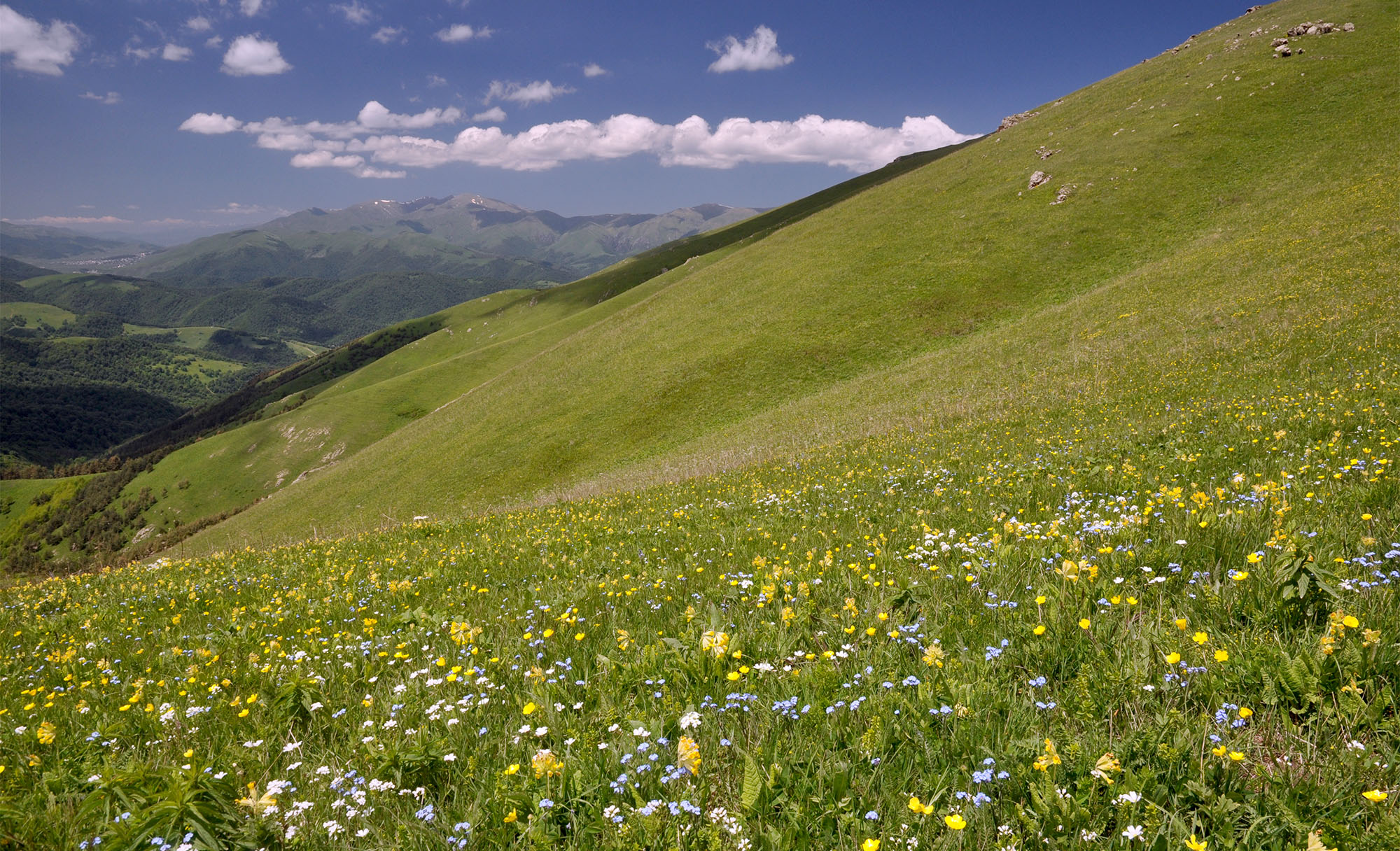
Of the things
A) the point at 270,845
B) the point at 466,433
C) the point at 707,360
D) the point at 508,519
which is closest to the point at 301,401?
the point at 466,433

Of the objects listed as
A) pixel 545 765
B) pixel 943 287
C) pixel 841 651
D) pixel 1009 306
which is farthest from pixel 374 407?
pixel 545 765

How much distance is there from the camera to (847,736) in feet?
10.7

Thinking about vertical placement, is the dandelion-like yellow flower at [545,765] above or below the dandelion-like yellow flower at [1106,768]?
above

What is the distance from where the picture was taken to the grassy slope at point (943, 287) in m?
33.6

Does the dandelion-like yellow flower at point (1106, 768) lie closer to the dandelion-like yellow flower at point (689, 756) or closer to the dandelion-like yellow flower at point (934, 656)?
the dandelion-like yellow flower at point (934, 656)

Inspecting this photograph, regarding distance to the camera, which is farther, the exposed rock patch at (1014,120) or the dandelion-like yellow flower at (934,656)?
the exposed rock patch at (1014,120)

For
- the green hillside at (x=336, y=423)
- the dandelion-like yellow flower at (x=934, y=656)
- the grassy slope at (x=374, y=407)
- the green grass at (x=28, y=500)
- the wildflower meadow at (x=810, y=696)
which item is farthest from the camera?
the green grass at (x=28, y=500)

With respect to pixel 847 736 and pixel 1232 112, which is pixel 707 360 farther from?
pixel 1232 112

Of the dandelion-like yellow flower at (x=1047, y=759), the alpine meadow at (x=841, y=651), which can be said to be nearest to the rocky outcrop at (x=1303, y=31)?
the alpine meadow at (x=841, y=651)

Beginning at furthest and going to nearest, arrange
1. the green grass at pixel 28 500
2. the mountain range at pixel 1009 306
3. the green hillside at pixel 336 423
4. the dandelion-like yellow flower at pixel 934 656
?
1. the green grass at pixel 28 500
2. the green hillside at pixel 336 423
3. the mountain range at pixel 1009 306
4. the dandelion-like yellow flower at pixel 934 656

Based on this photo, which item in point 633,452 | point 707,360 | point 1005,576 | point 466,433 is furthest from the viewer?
point 466,433

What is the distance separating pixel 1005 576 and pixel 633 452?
123 ft

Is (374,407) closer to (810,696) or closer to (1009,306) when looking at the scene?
(1009,306)

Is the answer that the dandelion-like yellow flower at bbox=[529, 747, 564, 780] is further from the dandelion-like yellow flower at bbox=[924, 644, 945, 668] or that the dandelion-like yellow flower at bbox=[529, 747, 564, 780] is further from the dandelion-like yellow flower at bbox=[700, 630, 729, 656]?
the dandelion-like yellow flower at bbox=[924, 644, 945, 668]
